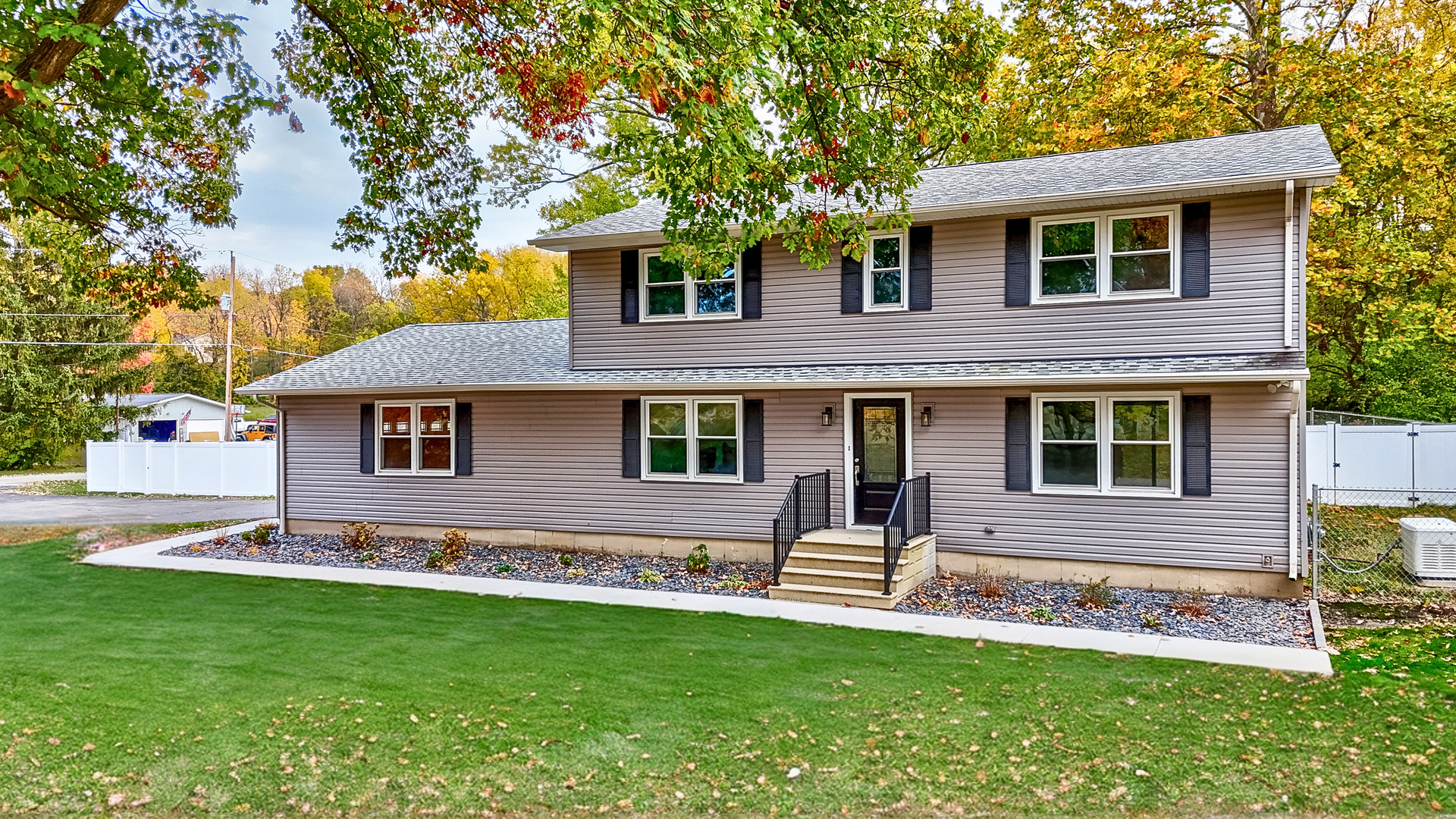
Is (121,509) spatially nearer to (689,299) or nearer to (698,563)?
(689,299)

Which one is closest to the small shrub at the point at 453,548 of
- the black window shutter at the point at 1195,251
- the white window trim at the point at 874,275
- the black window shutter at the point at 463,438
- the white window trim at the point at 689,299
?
the black window shutter at the point at 463,438

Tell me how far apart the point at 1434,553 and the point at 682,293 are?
10.3 meters

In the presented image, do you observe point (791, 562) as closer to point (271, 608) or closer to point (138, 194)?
point (271, 608)

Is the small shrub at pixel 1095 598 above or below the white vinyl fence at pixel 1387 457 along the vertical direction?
below

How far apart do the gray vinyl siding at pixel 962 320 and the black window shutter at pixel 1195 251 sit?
3.6 inches

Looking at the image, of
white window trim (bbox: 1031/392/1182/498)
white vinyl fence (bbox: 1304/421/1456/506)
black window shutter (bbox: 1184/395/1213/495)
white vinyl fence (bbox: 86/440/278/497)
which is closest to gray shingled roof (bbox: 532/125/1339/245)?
white window trim (bbox: 1031/392/1182/498)

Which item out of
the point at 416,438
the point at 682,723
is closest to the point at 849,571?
the point at 682,723

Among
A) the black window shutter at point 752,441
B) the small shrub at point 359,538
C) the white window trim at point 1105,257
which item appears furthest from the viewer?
the small shrub at point 359,538

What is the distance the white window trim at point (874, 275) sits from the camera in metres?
11.5

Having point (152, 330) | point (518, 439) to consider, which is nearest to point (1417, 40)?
point (518, 439)

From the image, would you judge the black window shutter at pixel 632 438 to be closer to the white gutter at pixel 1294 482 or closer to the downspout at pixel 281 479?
the downspout at pixel 281 479

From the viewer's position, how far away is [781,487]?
12.0 metres

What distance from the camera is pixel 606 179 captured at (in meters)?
29.9

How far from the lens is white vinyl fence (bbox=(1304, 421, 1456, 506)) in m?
16.1
